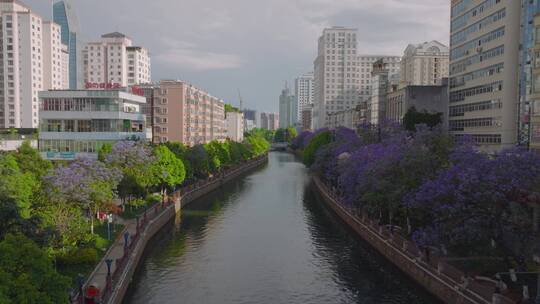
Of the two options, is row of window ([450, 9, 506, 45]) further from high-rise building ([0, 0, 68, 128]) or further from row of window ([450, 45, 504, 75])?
high-rise building ([0, 0, 68, 128])

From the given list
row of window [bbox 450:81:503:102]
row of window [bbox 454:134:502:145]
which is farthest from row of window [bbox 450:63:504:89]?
row of window [bbox 454:134:502:145]

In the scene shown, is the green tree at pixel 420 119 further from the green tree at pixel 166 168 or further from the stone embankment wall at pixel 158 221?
the green tree at pixel 166 168

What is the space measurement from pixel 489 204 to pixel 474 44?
167ft

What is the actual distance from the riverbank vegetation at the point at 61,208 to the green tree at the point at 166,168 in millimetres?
138

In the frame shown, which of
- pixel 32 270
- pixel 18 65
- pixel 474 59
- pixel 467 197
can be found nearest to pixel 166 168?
pixel 467 197

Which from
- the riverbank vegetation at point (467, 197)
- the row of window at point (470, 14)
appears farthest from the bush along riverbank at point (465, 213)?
the row of window at point (470, 14)

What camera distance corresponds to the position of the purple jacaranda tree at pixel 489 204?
2948 cm

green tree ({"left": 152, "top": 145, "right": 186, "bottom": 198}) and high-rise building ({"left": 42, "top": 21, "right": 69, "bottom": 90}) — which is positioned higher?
high-rise building ({"left": 42, "top": 21, "right": 69, "bottom": 90})

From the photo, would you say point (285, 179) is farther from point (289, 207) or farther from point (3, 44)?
point (3, 44)

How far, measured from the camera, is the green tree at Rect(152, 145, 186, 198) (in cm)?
6612

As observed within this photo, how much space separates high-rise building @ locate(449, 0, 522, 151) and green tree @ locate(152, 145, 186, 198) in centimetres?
4563

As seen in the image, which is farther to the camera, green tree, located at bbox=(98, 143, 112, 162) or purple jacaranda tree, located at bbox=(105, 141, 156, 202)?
green tree, located at bbox=(98, 143, 112, 162)

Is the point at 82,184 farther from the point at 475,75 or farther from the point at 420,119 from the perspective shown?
the point at 420,119

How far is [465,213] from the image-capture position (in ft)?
105
